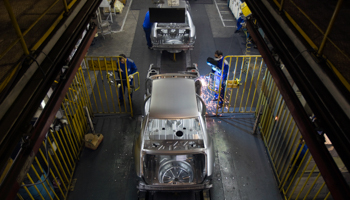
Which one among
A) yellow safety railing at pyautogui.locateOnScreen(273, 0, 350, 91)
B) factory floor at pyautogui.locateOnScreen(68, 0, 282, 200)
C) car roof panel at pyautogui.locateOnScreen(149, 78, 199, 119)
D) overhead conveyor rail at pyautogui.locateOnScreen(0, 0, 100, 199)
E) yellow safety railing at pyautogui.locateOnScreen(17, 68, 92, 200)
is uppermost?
yellow safety railing at pyautogui.locateOnScreen(273, 0, 350, 91)

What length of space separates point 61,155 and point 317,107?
15.1ft

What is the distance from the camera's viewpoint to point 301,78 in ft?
8.97

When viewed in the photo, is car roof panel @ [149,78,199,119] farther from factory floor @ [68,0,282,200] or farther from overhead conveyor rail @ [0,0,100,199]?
overhead conveyor rail @ [0,0,100,199]

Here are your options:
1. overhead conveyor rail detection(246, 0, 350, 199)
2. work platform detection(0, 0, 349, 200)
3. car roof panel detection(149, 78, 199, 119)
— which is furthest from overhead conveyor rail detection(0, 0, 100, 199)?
overhead conveyor rail detection(246, 0, 350, 199)

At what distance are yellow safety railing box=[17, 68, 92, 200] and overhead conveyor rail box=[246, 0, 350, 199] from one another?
152 inches

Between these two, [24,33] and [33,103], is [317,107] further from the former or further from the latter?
[24,33]

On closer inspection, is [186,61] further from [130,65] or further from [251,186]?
[251,186]

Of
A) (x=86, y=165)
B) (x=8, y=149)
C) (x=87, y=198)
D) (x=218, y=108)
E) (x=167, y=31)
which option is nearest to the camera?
(x=8, y=149)

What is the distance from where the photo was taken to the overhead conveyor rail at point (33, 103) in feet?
7.05

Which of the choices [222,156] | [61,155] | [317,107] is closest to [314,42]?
[317,107]

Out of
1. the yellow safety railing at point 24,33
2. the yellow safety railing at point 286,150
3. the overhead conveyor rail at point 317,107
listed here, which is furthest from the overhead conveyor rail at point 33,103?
the yellow safety railing at point 286,150

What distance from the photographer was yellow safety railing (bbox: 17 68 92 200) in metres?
4.33

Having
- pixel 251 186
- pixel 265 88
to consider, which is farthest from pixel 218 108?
pixel 251 186

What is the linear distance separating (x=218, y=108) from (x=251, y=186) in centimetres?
260
